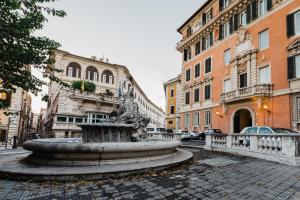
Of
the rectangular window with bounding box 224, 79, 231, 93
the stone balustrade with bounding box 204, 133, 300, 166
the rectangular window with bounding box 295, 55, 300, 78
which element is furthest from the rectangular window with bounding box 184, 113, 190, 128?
the stone balustrade with bounding box 204, 133, 300, 166

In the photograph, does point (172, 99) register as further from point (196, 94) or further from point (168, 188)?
point (168, 188)

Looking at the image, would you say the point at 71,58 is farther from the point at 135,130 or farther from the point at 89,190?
the point at 89,190

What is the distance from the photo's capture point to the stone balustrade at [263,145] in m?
7.49

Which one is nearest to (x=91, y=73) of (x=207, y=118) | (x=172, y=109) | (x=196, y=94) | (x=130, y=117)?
(x=172, y=109)

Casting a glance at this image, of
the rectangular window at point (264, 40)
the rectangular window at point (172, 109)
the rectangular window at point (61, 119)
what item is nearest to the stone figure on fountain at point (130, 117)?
the rectangular window at point (264, 40)

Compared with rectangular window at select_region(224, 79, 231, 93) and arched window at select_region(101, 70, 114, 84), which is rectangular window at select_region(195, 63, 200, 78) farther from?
arched window at select_region(101, 70, 114, 84)

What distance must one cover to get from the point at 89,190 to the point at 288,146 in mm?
7688

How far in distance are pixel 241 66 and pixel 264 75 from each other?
2.70 m

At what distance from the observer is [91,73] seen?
35.9 meters

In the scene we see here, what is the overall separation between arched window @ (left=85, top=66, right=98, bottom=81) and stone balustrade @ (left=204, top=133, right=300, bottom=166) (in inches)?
1134

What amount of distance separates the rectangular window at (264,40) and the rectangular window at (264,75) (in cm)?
206

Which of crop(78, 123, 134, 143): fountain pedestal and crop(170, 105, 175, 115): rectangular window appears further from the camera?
crop(170, 105, 175, 115): rectangular window

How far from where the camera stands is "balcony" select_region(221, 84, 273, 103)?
16.8m

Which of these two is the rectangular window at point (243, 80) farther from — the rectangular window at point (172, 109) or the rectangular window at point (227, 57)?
the rectangular window at point (172, 109)
